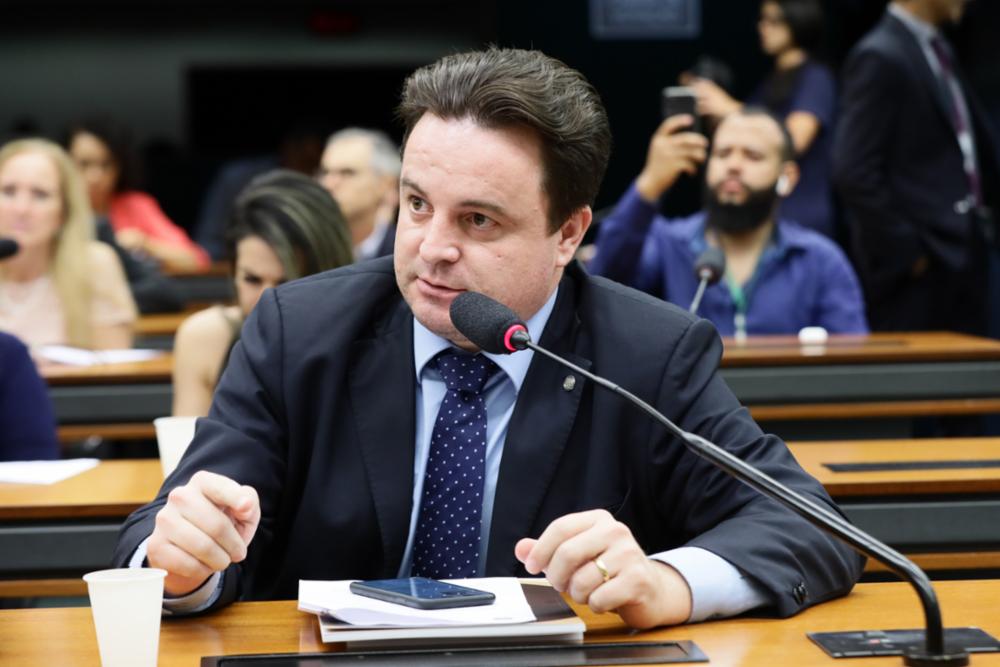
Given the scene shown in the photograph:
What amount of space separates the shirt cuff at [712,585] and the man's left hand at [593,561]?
0.30 ft

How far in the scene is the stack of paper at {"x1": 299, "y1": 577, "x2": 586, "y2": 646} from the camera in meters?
1.56

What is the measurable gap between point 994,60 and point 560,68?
20.2 ft

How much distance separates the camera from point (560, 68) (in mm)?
2031

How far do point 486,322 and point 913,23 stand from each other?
421cm

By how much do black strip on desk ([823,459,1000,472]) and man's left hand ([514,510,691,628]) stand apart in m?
1.18

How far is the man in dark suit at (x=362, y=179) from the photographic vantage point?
20.5 feet

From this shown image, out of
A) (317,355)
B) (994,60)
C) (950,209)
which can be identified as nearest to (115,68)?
(994,60)

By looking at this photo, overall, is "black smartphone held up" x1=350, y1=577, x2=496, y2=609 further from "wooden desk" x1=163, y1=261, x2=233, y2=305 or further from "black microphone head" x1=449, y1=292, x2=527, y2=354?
"wooden desk" x1=163, y1=261, x2=233, y2=305

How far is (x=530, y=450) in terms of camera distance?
199 cm

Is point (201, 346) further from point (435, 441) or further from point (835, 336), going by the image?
point (835, 336)

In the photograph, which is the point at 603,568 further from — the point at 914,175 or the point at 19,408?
the point at 914,175

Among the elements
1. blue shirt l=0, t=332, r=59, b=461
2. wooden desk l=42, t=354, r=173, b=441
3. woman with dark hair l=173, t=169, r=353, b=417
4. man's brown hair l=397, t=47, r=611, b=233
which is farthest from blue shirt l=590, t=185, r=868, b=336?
man's brown hair l=397, t=47, r=611, b=233

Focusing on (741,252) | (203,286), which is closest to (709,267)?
(741,252)

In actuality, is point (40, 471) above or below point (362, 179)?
below
